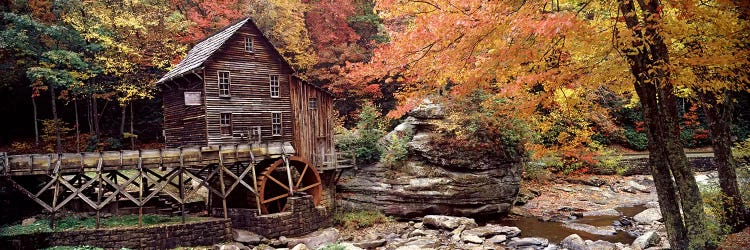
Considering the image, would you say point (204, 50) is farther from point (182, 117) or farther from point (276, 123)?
point (276, 123)

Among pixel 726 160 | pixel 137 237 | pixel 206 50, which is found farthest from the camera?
pixel 206 50

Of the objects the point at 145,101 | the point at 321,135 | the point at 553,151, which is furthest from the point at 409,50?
the point at 145,101

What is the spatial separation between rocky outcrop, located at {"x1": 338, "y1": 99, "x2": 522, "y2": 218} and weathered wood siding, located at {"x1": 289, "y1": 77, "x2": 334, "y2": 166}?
8.17ft

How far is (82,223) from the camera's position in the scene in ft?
42.9

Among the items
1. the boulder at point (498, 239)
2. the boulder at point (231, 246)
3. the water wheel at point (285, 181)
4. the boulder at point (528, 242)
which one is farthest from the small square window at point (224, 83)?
the boulder at point (528, 242)

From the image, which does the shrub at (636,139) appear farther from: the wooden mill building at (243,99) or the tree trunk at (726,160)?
the wooden mill building at (243,99)

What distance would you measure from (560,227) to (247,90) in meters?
14.8

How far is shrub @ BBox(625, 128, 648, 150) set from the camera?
96.7 feet

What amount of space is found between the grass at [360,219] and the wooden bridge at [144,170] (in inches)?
66.4

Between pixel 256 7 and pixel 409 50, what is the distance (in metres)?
19.1

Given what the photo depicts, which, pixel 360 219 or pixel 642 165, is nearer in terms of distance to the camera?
pixel 360 219

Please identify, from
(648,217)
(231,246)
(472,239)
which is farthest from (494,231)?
(231,246)

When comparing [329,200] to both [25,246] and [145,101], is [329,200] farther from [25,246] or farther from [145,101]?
[145,101]

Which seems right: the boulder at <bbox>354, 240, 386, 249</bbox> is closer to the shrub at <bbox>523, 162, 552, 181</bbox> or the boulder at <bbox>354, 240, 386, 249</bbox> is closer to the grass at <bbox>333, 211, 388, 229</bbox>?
the grass at <bbox>333, 211, 388, 229</bbox>
